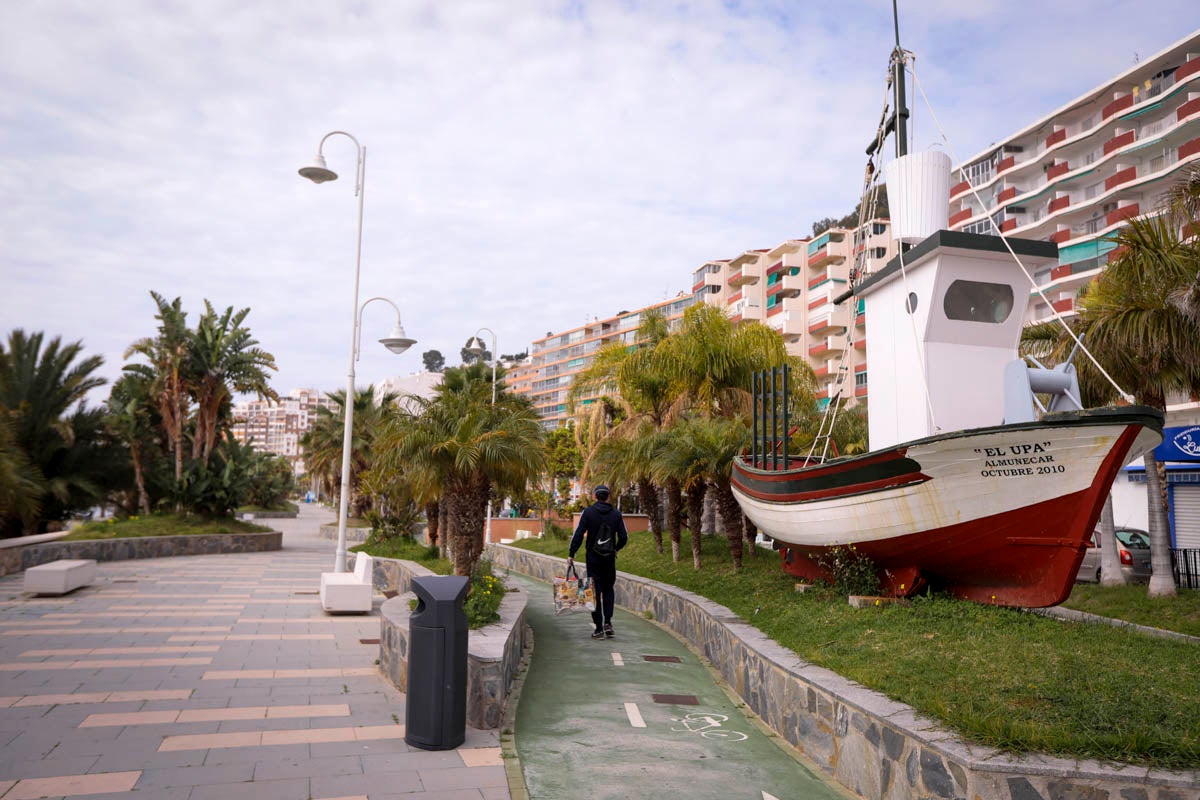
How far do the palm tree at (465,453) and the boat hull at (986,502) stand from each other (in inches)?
197

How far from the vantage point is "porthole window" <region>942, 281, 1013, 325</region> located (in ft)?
30.3

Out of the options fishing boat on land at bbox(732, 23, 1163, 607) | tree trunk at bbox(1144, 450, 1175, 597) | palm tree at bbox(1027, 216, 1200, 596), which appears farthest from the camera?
tree trunk at bbox(1144, 450, 1175, 597)

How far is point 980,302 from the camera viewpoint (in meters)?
9.37

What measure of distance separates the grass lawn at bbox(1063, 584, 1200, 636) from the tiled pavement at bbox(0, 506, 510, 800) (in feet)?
30.5

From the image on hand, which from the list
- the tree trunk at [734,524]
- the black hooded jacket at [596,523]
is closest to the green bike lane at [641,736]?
the black hooded jacket at [596,523]

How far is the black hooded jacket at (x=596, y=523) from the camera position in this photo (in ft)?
33.4

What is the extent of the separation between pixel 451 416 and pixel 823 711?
8.75m

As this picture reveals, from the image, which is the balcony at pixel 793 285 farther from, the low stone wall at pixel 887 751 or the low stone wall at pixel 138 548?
the low stone wall at pixel 887 751

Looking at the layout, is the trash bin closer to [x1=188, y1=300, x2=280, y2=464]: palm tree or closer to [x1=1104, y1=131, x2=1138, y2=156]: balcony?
[x1=188, y1=300, x2=280, y2=464]: palm tree

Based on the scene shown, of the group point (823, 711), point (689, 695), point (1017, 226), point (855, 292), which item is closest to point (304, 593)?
point (689, 695)

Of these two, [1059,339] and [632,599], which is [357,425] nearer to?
[632,599]

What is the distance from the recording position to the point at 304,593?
16.8m

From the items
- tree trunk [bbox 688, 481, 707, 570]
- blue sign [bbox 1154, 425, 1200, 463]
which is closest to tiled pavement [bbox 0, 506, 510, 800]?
tree trunk [bbox 688, 481, 707, 570]

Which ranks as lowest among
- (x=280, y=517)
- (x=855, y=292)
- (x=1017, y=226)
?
(x=280, y=517)
